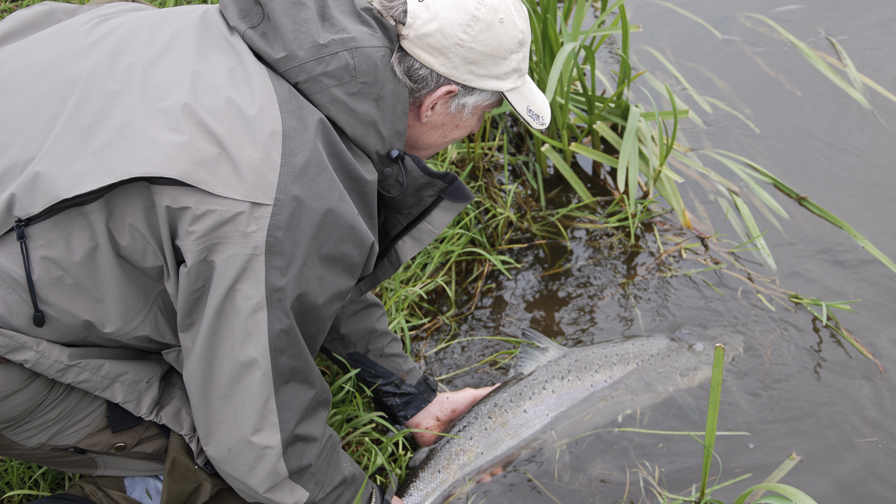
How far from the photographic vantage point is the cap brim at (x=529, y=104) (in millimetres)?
2365

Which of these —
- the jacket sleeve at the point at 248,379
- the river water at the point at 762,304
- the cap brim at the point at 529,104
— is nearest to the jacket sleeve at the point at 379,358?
the river water at the point at 762,304

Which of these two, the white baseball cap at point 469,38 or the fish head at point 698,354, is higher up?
the white baseball cap at point 469,38

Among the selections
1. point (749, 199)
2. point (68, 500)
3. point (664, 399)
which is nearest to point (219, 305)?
point (68, 500)

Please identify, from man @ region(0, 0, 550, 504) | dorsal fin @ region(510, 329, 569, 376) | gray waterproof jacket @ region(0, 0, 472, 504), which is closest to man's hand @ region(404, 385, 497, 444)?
dorsal fin @ region(510, 329, 569, 376)

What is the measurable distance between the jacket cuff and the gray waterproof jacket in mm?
793

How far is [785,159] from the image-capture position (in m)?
4.39

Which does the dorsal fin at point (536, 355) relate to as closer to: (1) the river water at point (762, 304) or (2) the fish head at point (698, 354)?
(1) the river water at point (762, 304)

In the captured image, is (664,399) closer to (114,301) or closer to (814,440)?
(814,440)

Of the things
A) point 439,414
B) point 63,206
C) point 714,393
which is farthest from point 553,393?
point 63,206

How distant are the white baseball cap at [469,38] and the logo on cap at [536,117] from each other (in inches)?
6.8

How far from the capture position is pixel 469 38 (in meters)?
2.09

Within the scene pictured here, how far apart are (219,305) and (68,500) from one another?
107 centimetres

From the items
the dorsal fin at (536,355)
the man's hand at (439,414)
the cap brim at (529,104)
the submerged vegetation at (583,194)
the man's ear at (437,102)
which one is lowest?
the man's hand at (439,414)

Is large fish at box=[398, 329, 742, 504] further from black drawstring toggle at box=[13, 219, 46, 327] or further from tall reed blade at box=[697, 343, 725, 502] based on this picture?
black drawstring toggle at box=[13, 219, 46, 327]
